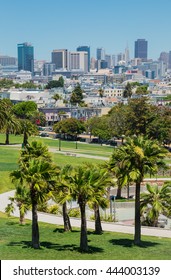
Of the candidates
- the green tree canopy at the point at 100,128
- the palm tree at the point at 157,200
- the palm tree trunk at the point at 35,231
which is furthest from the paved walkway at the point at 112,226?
the green tree canopy at the point at 100,128

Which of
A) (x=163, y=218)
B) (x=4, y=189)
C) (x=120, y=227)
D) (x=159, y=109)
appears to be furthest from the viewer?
(x=159, y=109)

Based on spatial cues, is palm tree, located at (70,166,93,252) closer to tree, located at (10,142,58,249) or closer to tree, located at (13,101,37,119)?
tree, located at (10,142,58,249)

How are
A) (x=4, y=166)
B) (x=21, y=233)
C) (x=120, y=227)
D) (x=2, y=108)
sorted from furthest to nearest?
1. (x=2, y=108)
2. (x=4, y=166)
3. (x=120, y=227)
4. (x=21, y=233)

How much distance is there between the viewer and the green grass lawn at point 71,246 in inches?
1191

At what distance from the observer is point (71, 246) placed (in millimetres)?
32562

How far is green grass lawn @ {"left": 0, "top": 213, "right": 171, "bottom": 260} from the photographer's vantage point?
3025 cm

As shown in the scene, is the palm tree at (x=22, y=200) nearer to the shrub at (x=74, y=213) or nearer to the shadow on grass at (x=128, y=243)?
the shrub at (x=74, y=213)

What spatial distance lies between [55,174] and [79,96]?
143314mm

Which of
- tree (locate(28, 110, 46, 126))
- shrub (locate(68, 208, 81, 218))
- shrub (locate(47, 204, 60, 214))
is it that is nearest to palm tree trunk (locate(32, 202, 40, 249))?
shrub (locate(68, 208, 81, 218))

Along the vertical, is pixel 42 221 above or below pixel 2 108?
below

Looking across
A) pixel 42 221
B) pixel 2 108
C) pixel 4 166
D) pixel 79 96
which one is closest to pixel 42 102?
pixel 79 96

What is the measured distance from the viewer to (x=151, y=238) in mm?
37500

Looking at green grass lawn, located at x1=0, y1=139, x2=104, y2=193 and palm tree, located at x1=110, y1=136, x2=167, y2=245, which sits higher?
palm tree, located at x1=110, y1=136, x2=167, y2=245

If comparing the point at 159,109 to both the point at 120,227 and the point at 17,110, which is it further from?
the point at 120,227
